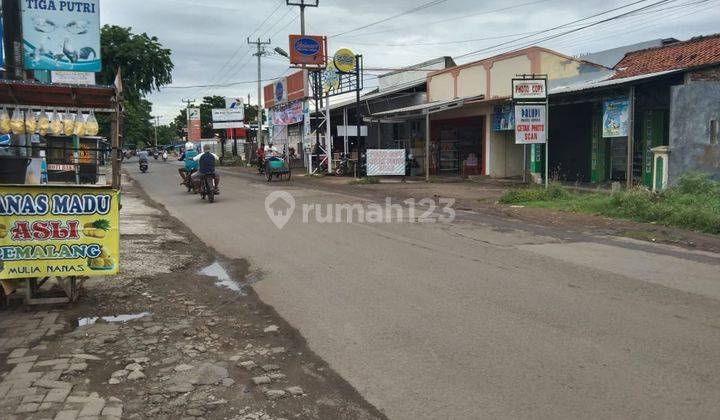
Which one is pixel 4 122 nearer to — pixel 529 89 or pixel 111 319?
pixel 111 319

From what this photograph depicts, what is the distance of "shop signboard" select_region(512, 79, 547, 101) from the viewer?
17844 mm

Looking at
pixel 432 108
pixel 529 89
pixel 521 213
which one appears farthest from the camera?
pixel 432 108

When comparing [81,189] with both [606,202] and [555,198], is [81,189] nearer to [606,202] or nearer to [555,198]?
[606,202]

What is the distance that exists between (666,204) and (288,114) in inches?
1130

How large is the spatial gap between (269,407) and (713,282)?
6.06 m

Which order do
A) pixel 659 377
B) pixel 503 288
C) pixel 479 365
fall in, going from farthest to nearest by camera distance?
pixel 503 288 < pixel 479 365 < pixel 659 377

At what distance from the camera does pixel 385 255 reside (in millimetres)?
9461

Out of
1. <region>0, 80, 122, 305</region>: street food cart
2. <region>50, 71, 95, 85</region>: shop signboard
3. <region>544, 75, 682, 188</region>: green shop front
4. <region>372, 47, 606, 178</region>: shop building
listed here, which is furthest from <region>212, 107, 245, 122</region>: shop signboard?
<region>0, 80, 122, 305</region>: street food cart

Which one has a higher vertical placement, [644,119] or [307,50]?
[307,50]

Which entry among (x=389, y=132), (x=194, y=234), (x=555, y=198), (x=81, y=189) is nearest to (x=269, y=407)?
(x=81, y=189)

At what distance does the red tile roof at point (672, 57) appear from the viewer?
1966 centimetres

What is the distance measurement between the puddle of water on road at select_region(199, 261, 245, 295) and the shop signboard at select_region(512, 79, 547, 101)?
11700mm

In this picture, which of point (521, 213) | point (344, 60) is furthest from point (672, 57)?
point (344, 60)

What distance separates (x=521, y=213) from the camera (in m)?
14.7
